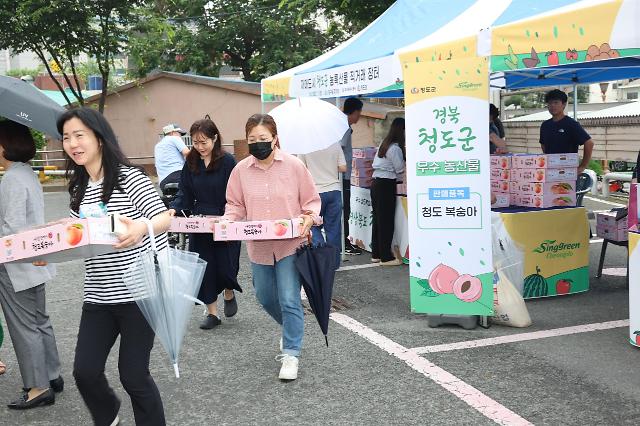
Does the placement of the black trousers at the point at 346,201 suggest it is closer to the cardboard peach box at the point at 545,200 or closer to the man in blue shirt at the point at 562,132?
the man in blue shirt at the point at 562,132

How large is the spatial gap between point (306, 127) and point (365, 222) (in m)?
3.55

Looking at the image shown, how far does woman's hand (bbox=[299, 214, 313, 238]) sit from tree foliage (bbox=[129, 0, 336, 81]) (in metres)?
26.2

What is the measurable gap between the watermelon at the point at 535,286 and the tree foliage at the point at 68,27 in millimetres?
16564

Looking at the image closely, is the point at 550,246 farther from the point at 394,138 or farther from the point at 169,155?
the point at 169,155

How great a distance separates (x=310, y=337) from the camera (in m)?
5.88

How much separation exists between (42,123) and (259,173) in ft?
4.67

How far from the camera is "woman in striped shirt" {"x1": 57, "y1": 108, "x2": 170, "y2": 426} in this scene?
10.8ft

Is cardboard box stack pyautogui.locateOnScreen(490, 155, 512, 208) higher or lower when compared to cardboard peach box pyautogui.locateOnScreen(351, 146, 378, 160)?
lower

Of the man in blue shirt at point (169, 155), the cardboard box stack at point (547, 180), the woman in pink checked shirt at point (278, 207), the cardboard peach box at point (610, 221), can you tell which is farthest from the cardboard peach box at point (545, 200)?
the man in blue shirt at point (169, 155)

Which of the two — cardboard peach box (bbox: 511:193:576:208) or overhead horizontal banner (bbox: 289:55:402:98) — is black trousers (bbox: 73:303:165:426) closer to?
overhead horizontal banner (bbox: 289:55:402:98)

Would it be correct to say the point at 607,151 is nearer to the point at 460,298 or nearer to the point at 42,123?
the point at 460,298

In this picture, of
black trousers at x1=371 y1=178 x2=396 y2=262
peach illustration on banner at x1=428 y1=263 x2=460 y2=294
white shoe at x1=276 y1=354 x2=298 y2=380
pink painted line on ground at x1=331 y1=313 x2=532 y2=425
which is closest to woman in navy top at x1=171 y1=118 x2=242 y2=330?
pink painted line on ground at x1=331 y1=313 x2=532 y2=425

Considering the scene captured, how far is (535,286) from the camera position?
6863mm

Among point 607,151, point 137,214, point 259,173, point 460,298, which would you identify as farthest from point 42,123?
point 607,151
